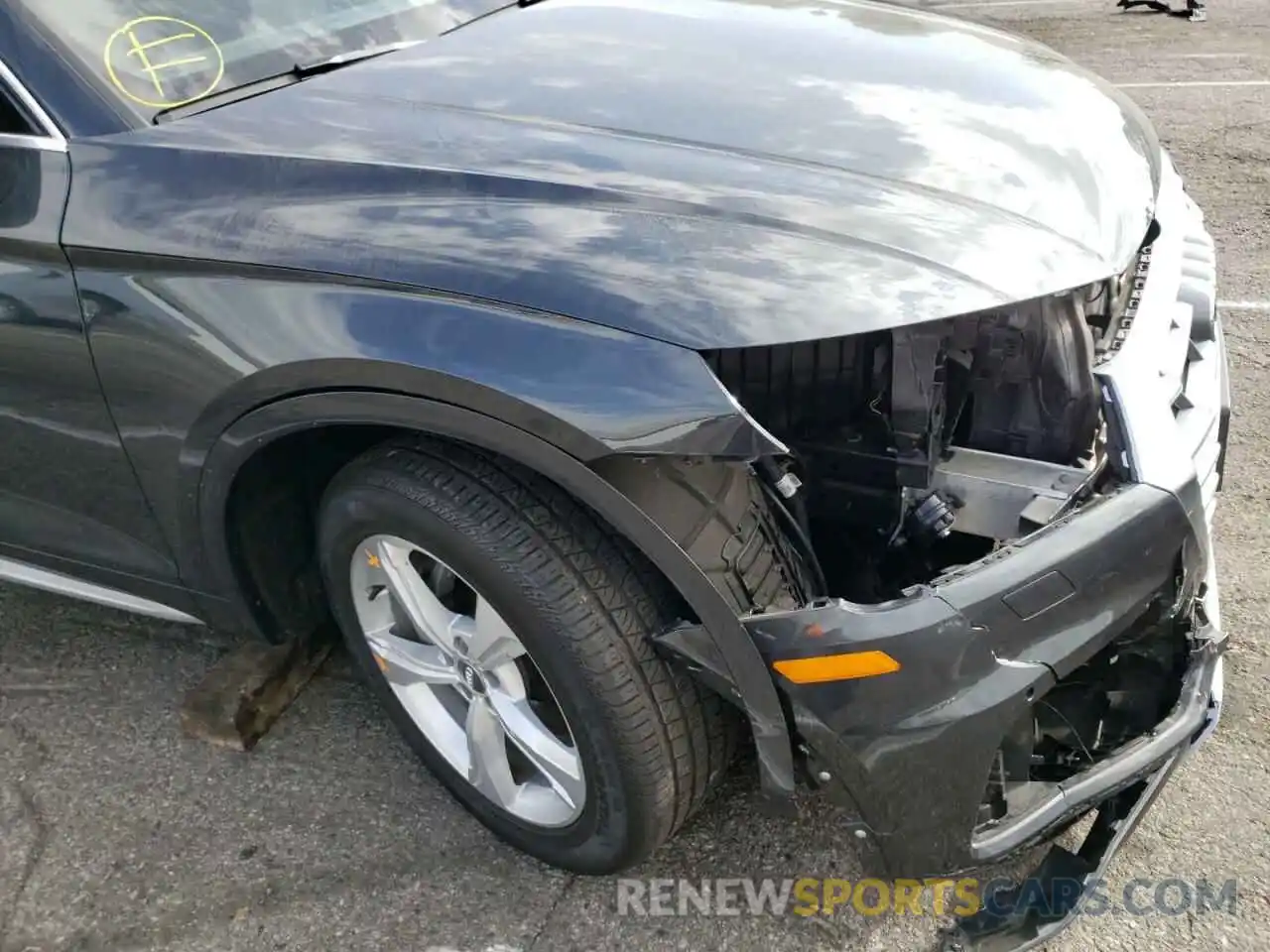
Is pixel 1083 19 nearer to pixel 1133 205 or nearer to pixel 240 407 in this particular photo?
pixel 1133 205

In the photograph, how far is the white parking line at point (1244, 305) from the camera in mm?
4086

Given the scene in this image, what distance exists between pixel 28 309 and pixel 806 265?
1.43 m

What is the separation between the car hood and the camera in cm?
166

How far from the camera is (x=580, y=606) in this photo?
5.76 ft

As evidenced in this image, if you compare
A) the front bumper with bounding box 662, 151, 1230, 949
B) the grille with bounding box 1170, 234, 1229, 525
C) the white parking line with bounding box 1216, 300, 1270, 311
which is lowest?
the white parking line with bounding box 1216, 300, 1270, 311

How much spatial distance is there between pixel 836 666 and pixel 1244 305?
335 cm

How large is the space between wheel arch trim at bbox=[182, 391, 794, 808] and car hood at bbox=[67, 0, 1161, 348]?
0.20 meters

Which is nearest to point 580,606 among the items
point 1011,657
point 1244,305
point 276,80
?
point 1011,657

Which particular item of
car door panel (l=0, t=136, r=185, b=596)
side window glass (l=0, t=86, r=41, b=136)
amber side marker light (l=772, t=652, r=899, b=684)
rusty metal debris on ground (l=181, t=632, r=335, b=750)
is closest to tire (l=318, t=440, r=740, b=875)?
amber side marker light (l=772, t=652, r=899, b=684)

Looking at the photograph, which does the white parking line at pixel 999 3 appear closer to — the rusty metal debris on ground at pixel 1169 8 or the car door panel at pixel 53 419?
the rusty metal debris on ground at pixel 1169 8

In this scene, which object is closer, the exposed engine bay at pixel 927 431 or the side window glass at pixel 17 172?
the exposed engine bay at pixel 927 431

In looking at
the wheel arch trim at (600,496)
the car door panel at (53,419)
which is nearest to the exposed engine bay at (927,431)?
the wheel arch trim at (600,496)

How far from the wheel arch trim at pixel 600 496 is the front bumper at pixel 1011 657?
36 mm

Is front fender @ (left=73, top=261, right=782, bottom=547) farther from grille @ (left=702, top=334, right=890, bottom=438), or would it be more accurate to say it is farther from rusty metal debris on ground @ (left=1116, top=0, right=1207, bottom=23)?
rusty metal debris on ground @ (left=1116, top=0, right=1207, bottom=23)
